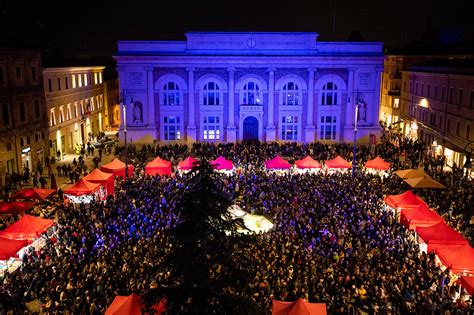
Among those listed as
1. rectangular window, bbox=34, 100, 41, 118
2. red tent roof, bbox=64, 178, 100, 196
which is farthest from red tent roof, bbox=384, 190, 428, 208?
rectangular window, bbox=34, 100, 41, 118

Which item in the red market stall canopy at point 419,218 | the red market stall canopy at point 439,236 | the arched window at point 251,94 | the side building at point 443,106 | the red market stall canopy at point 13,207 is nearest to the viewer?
the red market stall canopy at point 439,236

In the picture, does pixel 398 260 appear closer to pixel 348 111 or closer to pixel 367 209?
pixel 367 209

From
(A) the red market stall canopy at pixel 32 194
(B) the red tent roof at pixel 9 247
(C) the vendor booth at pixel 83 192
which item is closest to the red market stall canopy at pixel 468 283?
(B) the red tent roof at pixel 9 247

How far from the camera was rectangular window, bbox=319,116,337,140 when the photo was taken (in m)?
52.8

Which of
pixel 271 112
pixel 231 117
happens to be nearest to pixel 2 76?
pixel 231 117

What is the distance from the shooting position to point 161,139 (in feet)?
173

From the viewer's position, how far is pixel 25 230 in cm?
2134

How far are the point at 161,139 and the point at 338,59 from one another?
21850 mm

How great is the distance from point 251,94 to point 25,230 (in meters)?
34.5

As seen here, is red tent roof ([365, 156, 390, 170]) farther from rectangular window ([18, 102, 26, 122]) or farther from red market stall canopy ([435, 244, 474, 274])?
rectangular window ([18, 102, 26, 122])

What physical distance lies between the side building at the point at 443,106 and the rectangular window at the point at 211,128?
22805 millimetres

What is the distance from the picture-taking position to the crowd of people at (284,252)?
1655 cm

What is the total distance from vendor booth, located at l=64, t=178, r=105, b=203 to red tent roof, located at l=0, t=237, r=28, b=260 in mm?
7311

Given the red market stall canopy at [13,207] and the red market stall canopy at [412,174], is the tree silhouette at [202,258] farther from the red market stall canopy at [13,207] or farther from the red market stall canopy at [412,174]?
the red market stall canopy at [412,174]
